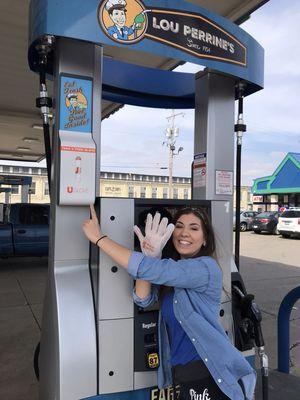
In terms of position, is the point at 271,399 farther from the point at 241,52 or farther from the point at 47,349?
the point at 241,52

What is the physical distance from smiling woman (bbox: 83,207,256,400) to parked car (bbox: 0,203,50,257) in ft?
25.6

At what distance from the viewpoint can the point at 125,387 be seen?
2307mm

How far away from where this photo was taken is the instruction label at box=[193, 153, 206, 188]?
3201 mm

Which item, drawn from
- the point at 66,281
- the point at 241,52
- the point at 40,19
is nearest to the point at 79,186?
the point at 66,281

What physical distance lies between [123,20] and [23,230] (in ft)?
26.4

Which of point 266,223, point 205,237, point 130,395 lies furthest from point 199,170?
point 266,223

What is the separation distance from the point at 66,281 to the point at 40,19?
1441mm

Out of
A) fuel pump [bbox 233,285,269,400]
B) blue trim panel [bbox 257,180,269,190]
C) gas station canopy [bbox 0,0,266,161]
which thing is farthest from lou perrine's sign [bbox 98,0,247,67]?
blue trim panel [bbox 257,180,269,190]

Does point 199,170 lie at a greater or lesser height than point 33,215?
greater

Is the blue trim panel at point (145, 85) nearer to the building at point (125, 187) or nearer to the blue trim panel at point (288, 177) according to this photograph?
the blue trim panel at point (288, 177)

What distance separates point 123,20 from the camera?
2.15 m

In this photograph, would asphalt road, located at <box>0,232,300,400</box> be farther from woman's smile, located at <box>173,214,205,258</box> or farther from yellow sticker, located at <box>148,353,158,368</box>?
woman's smile, located at <box>173,214,205,258</box>

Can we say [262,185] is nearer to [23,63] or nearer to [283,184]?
[283,184]

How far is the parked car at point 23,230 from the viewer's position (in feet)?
30.7
